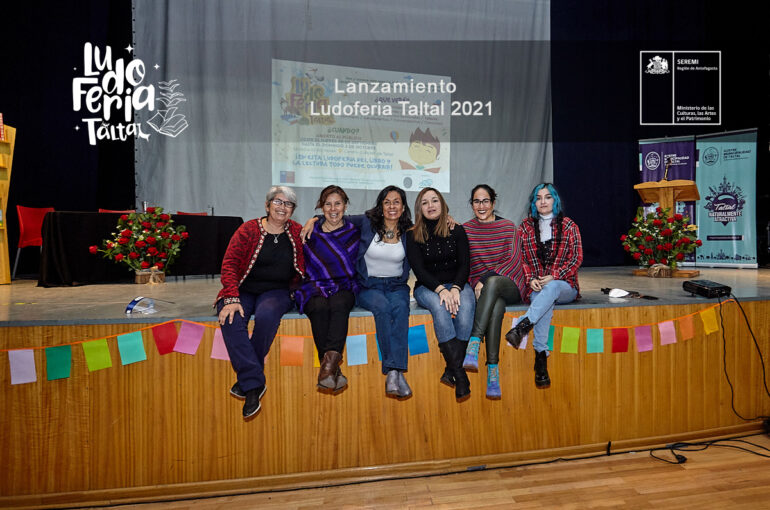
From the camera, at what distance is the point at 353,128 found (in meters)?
5.45

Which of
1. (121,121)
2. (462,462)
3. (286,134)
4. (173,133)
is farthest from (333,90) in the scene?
(462,462)

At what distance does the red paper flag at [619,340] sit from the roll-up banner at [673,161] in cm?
387

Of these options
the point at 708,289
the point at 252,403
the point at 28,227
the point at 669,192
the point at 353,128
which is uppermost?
the point at 353,128

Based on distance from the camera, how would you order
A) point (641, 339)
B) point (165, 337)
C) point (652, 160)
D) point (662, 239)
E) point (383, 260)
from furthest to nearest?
1. point (652, 160)
2. point (662, 239)
3. point (641, 339)
4. point (383, 260)
5. point (165, 337)

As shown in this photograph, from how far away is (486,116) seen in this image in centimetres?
586

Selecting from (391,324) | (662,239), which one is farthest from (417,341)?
(662,239)

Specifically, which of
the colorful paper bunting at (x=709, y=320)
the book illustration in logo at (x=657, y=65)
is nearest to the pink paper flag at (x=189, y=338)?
the colorful paper bunting at (x=709, y=320)

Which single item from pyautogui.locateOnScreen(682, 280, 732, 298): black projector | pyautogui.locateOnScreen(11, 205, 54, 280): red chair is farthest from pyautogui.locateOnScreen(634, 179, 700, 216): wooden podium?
pyautogui.locateOnScreen(11, 205, 54, 280): red chair

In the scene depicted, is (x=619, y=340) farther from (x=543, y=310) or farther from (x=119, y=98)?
(x=119, y=98)

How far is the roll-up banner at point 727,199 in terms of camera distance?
5.42m

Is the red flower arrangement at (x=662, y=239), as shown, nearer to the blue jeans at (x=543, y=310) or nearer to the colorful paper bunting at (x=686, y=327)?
the colorful paper bunting at (x=686, y=327)

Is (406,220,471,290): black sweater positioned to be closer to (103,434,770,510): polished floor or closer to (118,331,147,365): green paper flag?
(103,434,770,510): polished floor

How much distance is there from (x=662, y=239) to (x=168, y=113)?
5.51 m

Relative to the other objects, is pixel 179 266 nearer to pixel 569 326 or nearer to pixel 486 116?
pixel 569 326
